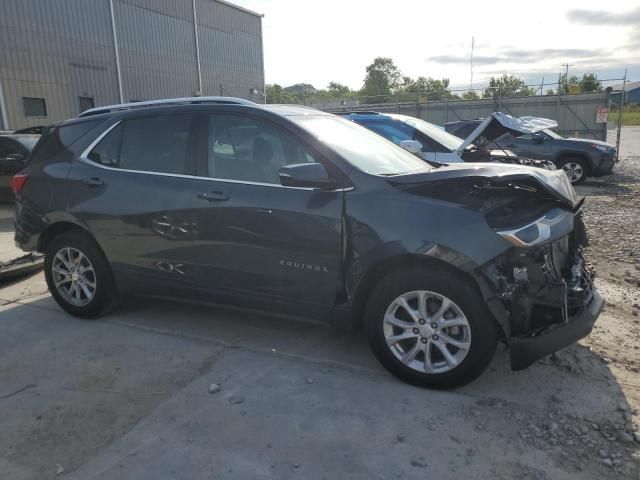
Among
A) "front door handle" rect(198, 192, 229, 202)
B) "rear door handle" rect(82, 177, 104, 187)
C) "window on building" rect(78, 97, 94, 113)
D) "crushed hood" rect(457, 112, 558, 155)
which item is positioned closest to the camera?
"front door handle" rect(198, 192, 229, 202)

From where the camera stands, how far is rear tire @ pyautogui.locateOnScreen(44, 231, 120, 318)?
4465mm

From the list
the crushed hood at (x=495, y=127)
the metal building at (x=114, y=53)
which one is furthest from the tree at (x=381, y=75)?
the crushed hood at (x=495, y=127)

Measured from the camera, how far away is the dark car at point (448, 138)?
19.5 ft

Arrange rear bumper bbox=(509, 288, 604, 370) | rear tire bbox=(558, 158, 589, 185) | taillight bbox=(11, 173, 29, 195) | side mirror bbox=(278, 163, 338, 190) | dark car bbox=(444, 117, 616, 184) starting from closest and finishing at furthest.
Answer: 1. rear bumper bbox=(509, 288, 604, 370)
2. side mirror bbox=(278, 163, 338, 190)
3. taillight bbox=(11, 173, 29, 195)
4. dark car bbox=(444, 117, 616, 184)
5. rear tire bbox=(558, 158, 589, 185)

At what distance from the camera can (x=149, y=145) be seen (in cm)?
421

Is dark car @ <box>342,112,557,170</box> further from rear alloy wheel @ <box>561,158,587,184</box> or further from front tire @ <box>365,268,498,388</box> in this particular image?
rear alloy wheel @ <box>561,158,587,184</box>

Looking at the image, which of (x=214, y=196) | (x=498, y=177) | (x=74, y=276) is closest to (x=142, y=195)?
(x=214, y=196)

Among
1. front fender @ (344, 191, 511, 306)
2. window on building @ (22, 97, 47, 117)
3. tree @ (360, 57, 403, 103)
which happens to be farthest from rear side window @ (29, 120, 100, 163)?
tree @ (360, 57, 403, 103)

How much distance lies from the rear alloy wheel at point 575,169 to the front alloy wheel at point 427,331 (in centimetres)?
1079

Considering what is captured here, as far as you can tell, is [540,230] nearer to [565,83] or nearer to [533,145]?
[533,145]

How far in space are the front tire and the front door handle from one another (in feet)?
4.14

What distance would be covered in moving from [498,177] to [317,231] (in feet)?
3.80

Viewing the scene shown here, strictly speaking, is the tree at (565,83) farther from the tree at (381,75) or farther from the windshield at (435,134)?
the tree at (381,75)

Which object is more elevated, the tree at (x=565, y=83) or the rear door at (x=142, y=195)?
the tree at (x=565, y=83)
